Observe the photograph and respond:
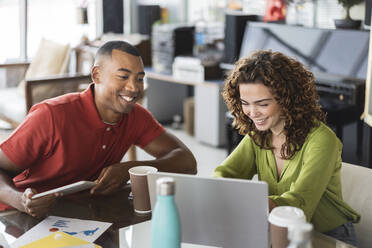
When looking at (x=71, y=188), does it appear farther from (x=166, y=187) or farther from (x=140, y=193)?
(x=166, y=187)

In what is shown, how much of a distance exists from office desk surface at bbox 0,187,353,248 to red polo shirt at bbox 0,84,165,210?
0.22m

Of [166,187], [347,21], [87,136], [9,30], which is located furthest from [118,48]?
[9,30]

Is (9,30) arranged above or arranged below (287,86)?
above

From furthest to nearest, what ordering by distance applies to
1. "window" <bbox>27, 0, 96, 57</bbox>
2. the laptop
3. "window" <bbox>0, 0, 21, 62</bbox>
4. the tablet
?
"window" <bbox>27, 0, 96, 57</bbox>, "window" <bbox>0, 0, 21, 62</bbox>, the tablet, the laptop

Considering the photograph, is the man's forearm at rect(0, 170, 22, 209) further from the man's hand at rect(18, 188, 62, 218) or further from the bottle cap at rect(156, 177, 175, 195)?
the bottle cap at rect(156, 177, 175, 195)

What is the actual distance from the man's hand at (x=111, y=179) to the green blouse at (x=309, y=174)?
0.30m

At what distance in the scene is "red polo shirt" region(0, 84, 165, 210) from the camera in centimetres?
172

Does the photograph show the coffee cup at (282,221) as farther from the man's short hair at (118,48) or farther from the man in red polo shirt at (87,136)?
the man's short hair at (118,48)

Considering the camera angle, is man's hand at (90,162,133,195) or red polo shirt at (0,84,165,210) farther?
red polo shirt at (0,84,165,210)

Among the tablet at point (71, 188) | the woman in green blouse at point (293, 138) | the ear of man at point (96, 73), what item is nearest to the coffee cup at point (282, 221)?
the woman in green blouse at point (293, 138)

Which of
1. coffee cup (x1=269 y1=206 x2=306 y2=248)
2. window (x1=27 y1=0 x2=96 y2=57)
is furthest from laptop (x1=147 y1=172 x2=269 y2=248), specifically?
window (x1=27 y1=0 x2=96 y2=57)

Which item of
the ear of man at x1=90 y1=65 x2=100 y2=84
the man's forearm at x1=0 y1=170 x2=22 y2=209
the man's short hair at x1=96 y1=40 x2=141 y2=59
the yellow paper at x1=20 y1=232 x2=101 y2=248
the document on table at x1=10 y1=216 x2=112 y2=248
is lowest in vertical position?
the yellow paper at x1=20 y1=232 x2=101 y2=248

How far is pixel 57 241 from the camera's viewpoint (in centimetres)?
131

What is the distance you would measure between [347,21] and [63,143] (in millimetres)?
2409
